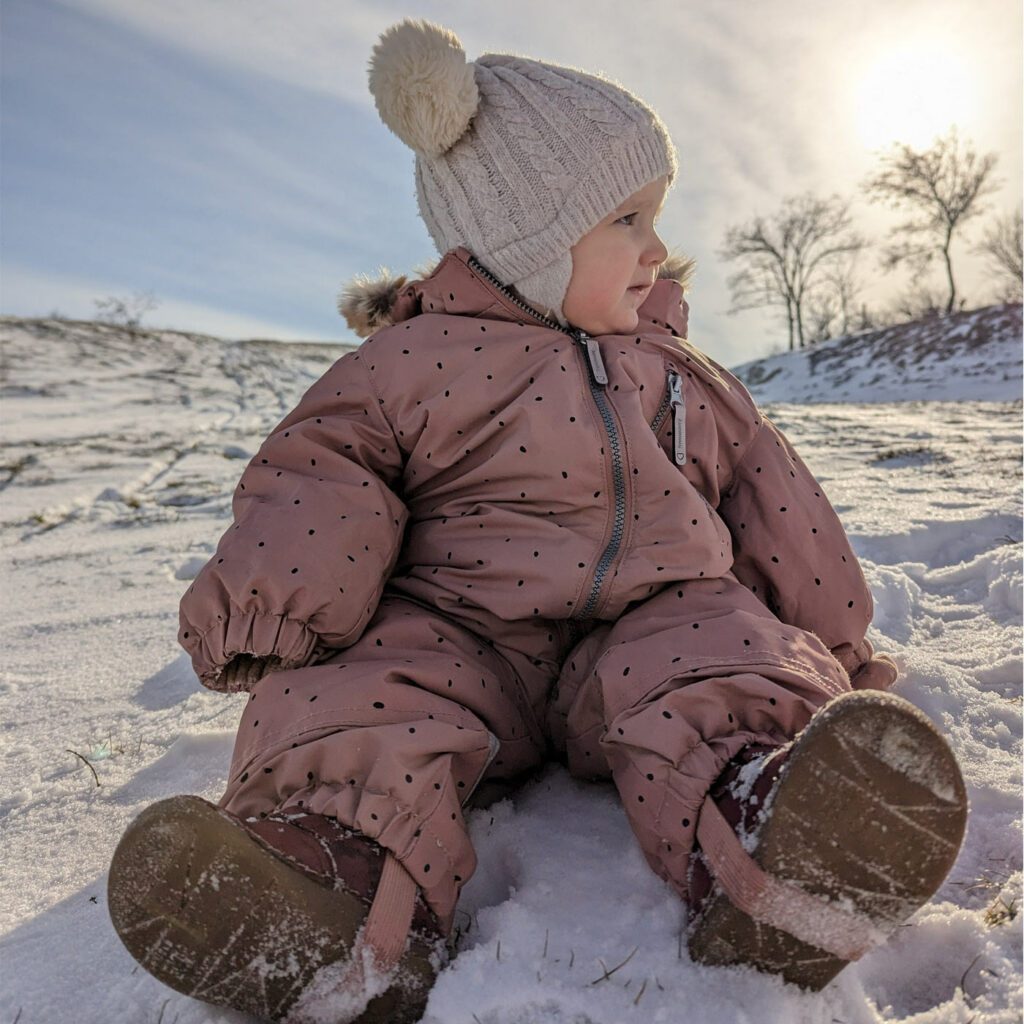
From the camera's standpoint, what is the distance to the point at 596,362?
1418 mm

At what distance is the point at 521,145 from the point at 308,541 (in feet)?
2.84

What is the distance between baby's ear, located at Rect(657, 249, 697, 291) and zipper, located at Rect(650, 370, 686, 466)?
32 centimetres

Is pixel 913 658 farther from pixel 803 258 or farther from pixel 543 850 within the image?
pixel 803 258

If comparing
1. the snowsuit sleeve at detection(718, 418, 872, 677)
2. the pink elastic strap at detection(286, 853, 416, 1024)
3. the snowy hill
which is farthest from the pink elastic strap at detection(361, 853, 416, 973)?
the snowy hill

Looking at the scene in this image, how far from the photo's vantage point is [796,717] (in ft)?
3.24

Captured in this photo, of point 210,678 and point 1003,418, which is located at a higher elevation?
point 210,678

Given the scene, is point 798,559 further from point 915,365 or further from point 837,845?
point 915,365

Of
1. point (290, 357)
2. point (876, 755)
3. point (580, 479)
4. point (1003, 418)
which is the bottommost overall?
point (1003, 418)

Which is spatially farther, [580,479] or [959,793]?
[580,479]

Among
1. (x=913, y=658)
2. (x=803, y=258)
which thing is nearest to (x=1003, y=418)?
(x=913, y=658)

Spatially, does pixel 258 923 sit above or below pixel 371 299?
below

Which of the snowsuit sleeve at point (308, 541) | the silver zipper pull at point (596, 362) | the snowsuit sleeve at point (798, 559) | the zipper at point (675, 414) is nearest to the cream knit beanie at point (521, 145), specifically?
the silver zipper pull at point (596, 362)

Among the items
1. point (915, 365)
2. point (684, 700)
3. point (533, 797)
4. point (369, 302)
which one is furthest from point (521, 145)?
point (915, 365)

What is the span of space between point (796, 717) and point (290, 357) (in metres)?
11.5
